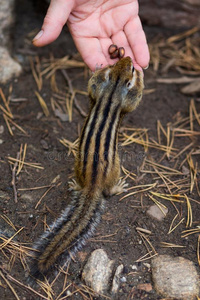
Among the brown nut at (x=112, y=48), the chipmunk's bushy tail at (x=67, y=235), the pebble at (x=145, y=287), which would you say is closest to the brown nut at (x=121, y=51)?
the brown nut at (x=112, y=48)

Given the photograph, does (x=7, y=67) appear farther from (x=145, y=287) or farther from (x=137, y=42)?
(x=145, y=287)

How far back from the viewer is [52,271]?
285 centimetres

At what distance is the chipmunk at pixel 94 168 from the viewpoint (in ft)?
9.63

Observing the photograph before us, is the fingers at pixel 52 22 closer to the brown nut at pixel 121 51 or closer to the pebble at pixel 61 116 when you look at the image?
the brown nut at pixel 121 51

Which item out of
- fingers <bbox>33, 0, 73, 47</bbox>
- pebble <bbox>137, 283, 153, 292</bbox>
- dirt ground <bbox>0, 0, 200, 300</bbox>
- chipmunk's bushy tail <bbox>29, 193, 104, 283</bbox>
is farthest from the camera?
fingers <bbox>33, 0, 73, 47</bbox>

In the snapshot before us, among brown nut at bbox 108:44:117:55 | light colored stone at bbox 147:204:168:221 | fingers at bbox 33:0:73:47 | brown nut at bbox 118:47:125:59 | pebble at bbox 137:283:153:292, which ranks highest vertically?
fingers at bbox 33:0:73:47

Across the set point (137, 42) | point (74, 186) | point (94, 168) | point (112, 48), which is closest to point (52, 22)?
point (112, 48)

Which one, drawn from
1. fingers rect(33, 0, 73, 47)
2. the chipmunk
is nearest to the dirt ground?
the chipmunk

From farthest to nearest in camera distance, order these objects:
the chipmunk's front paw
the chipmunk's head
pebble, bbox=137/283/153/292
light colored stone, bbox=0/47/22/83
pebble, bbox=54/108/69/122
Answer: light colored stone, bbox=0/47/22/83 → pebble, bbox=54/108/69/122 → the chipmunk's head → the chipmunk's front paw → pebble, bbox=137/283/153/292

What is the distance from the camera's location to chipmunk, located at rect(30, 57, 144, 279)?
2936mm

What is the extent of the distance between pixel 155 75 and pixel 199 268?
2.71 metres

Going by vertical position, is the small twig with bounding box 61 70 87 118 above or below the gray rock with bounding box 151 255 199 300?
above

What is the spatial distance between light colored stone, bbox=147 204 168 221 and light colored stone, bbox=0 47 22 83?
236 cm

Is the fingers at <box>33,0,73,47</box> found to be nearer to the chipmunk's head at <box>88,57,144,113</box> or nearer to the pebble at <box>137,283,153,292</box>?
the chipmunk's head at <box>88,57,144,113</box>
